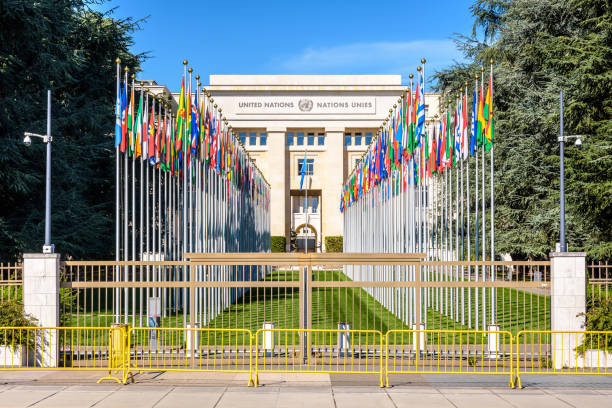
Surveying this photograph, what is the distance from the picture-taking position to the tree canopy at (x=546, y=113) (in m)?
28.7

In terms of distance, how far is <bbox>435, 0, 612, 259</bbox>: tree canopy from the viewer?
28.7m

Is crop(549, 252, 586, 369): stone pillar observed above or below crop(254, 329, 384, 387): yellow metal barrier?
above

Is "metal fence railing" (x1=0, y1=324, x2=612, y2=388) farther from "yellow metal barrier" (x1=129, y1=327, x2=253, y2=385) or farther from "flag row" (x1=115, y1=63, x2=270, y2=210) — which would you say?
"flag row" (x1=115, y1=63, x2=270, y2=210)

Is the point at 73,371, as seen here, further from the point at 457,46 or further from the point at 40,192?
the point at 457,46

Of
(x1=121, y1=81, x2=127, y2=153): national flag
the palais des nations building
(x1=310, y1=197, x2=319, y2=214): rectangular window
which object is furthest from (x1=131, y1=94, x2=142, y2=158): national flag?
(x1=310, y1=197, x2=319, y2=214): rectangular window

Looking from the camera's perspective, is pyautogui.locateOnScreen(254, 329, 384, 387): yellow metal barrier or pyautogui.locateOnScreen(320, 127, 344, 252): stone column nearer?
pyautogui.locateOnScreen(254, 329, 384, 387): yellow metal barrier

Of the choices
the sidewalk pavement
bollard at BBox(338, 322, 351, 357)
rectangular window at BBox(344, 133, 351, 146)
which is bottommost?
the sidewalk pavement

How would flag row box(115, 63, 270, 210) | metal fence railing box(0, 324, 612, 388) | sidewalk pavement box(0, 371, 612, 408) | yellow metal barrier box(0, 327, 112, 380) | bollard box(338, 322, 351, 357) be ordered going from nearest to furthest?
sidewalk pavement box(0, 371, 612, 408) → metal fence railing box(0, 324, 612, 388) → bollard box(338, 322, 351, 357) → yellow metal barrier box(0, 327, 112, 380) → flag row box(115, 63, 270, 210)

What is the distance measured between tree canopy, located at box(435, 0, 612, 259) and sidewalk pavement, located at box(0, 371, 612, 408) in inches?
687

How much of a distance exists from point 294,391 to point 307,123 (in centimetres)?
6954

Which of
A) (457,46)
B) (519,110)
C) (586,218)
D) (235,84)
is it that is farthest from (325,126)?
(586,218)

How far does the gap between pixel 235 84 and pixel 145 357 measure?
6849 centimetres

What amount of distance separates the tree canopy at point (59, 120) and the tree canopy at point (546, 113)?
61.3 ft

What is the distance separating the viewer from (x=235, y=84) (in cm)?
8062
